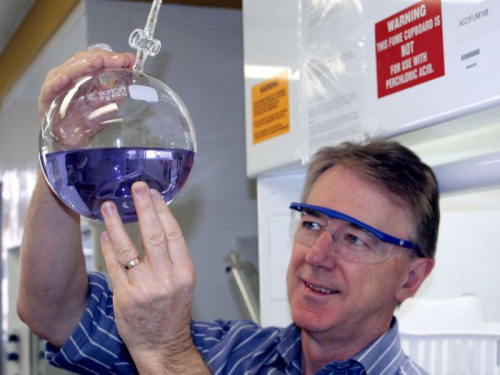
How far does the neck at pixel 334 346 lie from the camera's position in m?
1.49

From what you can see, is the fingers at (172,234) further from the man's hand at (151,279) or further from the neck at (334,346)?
the neck at (334,346)

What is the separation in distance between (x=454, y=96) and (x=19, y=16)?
267cm

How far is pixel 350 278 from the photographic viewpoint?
145cm

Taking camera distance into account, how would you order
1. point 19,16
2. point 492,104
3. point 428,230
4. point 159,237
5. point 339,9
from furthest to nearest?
1. point 19,16
2. point 428,230
3. point 339,9
4. point 492,104
5. point 159,237

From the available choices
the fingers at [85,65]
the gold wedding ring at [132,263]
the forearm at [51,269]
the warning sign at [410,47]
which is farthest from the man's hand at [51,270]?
the warning sign at [410,47]

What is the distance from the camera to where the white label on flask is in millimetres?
925

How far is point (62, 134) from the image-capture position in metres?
0.92

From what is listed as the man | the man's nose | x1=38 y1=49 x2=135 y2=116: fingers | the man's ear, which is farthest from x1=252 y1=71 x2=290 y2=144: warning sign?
x1=38 y1=49 x2=135 y2=116: fingers

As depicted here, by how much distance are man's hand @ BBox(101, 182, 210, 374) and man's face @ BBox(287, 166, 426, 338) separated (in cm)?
51

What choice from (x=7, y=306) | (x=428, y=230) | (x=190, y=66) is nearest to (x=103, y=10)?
(x=190, y=66)

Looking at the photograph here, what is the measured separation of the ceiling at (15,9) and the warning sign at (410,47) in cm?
143

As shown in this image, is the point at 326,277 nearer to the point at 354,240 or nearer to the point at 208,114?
the point at 354,240

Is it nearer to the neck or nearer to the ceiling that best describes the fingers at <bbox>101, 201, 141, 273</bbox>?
the neck

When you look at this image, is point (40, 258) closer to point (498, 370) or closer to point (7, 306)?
point (498, 370)
